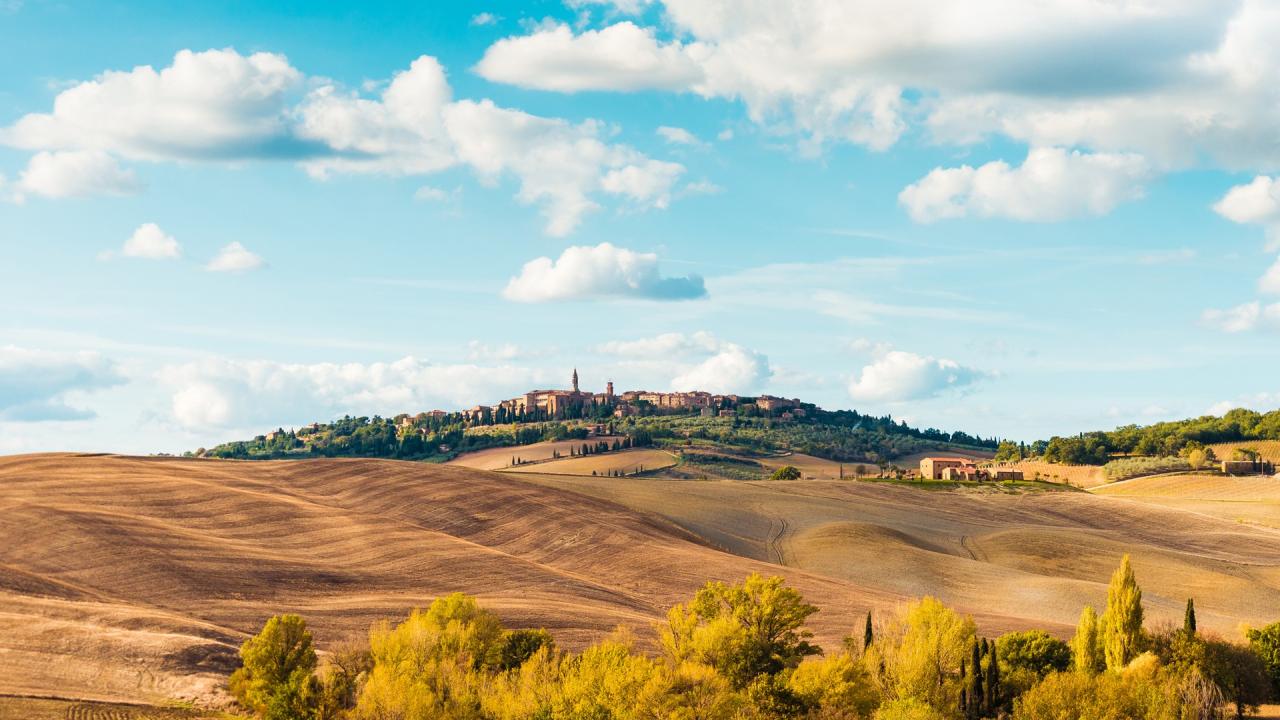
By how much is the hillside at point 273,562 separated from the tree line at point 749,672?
728cm

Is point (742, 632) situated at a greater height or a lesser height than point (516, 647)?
greater

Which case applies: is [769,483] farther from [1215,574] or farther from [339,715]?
[339,715]

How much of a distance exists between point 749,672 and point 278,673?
24.7 metres

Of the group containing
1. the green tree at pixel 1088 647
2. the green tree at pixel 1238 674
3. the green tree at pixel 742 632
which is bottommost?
the green tree at pixel 1238 674

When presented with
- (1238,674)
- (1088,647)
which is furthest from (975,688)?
(1238,674)

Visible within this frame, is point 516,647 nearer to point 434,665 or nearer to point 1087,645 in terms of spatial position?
point 434,665

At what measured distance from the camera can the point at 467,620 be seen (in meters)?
64.7

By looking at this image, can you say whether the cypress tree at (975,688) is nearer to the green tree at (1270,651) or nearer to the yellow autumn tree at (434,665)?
the yellow autumn tree at (434,665)

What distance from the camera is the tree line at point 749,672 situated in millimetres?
53812

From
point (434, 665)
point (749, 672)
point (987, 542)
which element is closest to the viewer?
point (434, 665)

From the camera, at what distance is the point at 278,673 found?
2368 inches

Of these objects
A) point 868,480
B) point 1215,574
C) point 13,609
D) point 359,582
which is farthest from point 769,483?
point 13,609

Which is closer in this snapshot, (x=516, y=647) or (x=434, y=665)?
(x=434, y=665)

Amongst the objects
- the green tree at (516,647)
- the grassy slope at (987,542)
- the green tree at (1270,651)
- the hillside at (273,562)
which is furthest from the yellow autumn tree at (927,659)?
the grassy slope at (987,542)
